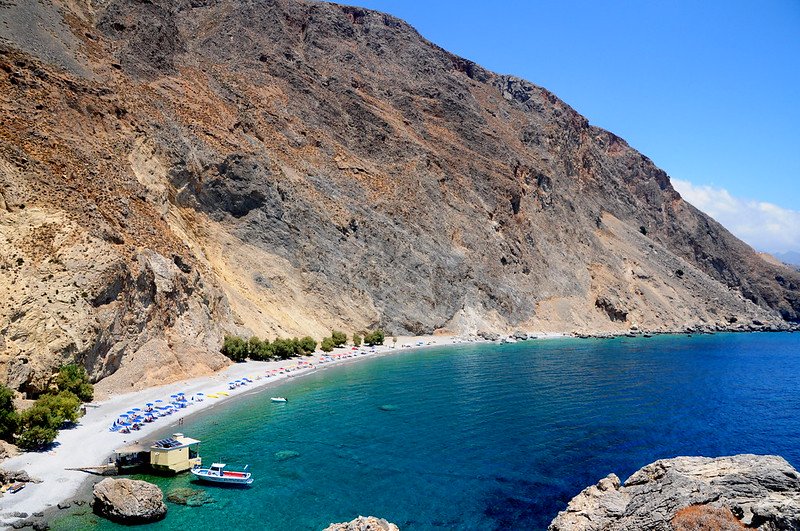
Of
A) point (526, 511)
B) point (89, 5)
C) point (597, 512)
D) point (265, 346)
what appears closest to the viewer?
point (597, 512)

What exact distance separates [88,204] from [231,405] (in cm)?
1963

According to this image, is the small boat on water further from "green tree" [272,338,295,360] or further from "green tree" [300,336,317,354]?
"green tree" [300,336,317,354]

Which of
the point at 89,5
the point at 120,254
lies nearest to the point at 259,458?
the point at 120,254

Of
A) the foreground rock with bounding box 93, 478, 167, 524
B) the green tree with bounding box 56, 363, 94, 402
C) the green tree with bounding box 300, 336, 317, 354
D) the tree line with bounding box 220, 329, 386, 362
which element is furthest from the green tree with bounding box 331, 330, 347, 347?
the foreground rock with bounding box 93, 478, 167, 524

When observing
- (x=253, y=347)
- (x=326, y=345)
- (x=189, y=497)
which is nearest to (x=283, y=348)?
(x=253, y=347)

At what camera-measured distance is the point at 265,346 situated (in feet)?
201

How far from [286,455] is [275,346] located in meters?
31.9

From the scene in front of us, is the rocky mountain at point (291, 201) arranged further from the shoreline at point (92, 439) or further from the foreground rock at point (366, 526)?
the foreground rock at point (366, 526)

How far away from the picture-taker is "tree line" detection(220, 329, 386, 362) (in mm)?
57094

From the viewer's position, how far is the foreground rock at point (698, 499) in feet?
47.4

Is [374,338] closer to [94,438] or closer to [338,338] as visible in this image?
[338,338]

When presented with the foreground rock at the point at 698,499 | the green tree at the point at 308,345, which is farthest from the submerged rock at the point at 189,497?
the green tree at the point at 308,345

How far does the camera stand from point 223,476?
2673 cm

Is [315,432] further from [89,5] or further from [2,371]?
[89,5]
